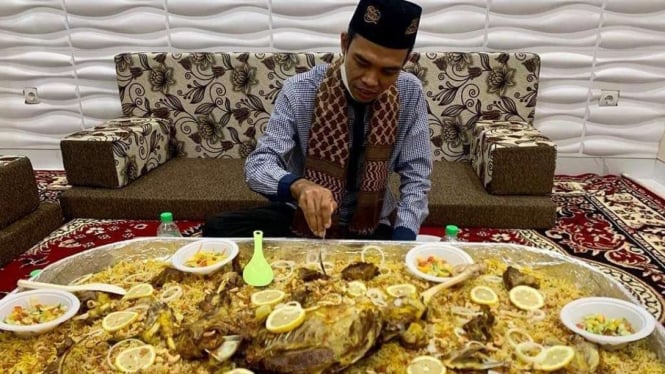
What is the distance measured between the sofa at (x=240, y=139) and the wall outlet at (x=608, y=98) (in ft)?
2.02

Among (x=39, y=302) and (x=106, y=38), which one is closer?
(x=39, y=302)

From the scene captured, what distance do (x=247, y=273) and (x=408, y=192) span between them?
2.41 feet

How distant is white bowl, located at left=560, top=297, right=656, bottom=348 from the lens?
1068mm

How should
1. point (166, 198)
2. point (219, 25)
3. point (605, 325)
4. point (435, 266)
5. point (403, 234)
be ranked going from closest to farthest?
point (605, 325) < point (435, 266) < point (403, 234) < point (166, 198) < point (219, 25)

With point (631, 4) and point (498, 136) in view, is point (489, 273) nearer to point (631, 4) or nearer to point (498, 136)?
point (498, 136)

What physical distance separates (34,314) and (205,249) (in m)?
0.45

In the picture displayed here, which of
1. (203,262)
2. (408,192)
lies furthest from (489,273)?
(203,262)

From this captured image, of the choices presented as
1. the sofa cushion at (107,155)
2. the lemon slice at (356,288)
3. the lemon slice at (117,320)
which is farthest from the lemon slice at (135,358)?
the sofa cushion at (107,155)

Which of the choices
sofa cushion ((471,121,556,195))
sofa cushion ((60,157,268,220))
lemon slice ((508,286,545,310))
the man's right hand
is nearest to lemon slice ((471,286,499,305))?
lemon slice ((508,286,545,310))

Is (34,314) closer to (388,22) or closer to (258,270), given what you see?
(258,270)

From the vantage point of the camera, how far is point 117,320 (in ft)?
3.85

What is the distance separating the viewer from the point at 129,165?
2.99 m

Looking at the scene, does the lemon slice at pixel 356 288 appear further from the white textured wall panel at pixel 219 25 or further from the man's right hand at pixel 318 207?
the white textured wall panel at pixel 219 25

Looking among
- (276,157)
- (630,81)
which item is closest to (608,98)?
(630,81)
